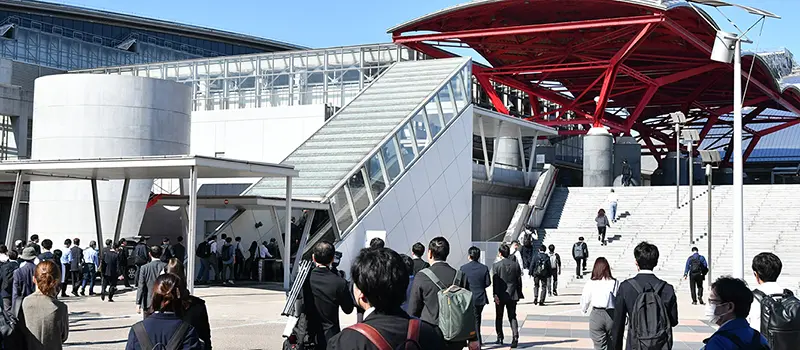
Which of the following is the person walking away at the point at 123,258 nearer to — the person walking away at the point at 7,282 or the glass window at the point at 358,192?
the glass window at the point at 358,192

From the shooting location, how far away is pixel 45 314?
680cm

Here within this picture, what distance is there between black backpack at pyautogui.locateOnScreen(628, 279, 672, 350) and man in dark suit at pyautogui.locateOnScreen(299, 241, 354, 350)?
2395mm

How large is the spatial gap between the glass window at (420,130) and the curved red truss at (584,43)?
690 inches

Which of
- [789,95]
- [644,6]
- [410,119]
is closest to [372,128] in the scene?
[410,119]

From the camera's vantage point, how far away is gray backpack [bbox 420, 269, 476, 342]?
24.8 ft

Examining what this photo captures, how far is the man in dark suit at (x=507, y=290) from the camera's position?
41.8 feet

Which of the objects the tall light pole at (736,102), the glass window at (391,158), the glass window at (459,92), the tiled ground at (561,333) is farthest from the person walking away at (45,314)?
the glass window at (459,92)

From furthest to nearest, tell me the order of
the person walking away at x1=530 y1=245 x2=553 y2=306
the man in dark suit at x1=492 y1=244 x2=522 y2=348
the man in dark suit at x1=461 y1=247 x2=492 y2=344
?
the person walking away at x1=530 y1=245 x2=553 y2=306 → the man in dark suit at x1=492 y1=244 x2=522 y2=348 → the man in dark suit at x1=461 y1=247 x2=492 y2=344

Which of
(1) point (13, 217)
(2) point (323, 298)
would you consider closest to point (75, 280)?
(1) point (13, 217)

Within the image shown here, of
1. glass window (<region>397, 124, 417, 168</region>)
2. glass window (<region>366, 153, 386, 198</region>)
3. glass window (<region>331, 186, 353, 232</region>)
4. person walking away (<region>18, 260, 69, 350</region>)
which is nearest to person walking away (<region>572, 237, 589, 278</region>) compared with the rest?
glass window (<region>397, 124, 417, 168</region>)

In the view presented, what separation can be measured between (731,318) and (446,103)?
24008mm

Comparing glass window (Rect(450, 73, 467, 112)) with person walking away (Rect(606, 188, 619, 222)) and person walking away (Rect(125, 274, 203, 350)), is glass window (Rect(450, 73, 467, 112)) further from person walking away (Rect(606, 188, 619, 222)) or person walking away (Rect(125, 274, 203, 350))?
person walking away (Rect(125, 274, 203, 350))

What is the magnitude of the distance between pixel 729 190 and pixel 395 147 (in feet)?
53.8

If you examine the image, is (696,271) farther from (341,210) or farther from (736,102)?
(341,210)
